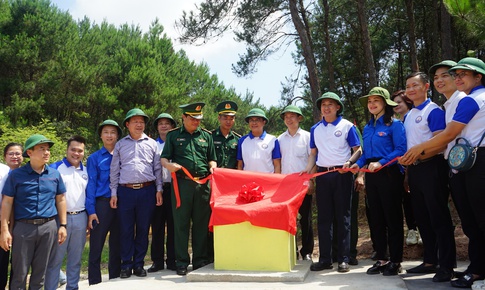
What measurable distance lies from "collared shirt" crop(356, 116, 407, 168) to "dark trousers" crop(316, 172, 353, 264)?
0.31m

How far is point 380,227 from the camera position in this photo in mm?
4859

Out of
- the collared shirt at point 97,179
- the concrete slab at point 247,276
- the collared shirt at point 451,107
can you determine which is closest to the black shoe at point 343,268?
the concrete slab at point 247,276

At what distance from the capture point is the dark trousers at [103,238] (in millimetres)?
5641

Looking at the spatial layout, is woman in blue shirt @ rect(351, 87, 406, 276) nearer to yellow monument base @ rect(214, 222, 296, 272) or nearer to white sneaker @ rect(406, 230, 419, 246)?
yellow monument base @ rect(214, 222, 296, 272)

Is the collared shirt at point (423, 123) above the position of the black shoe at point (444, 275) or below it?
above

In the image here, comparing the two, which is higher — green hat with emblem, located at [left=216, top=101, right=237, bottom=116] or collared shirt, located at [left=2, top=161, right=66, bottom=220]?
green hat with emblem, located at [left=216, top=101, right=237, bottom=116]

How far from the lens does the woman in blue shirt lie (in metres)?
4.70

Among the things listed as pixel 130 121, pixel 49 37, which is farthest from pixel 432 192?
pixel 49 37

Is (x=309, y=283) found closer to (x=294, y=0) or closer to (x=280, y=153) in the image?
(x=280, y=153)

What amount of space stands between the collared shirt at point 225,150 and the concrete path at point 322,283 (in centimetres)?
163

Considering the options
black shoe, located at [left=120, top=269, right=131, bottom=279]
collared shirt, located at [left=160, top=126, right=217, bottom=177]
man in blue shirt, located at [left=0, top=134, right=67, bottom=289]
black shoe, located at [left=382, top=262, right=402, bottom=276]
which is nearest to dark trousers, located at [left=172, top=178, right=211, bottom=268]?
collared shirt, located at [left=160, top=126, right=217, bottom=177]

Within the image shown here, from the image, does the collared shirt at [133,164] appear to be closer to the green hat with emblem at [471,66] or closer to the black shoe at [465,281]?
the black shoe at [465,281]

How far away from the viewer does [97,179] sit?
225 inches

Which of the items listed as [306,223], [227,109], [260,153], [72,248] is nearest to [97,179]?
[72,248]
